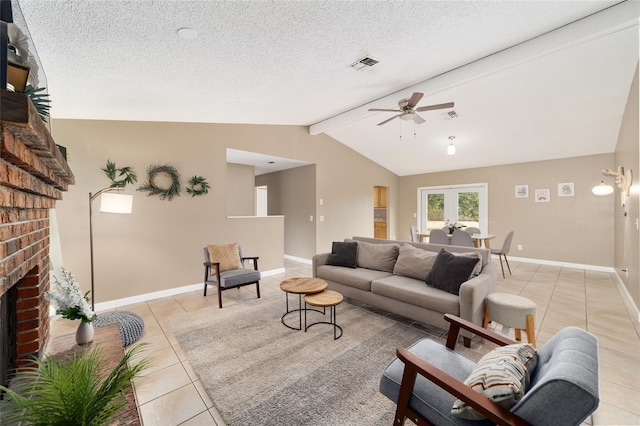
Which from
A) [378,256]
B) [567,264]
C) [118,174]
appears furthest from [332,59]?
[567,264]

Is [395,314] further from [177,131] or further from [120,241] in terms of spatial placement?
[177,131]

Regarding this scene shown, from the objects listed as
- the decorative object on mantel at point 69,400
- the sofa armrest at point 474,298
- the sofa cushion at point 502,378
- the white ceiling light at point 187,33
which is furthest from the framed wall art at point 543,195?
the decorative object on mantel at point 69,400

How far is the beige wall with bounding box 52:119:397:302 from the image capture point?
345 centimetres

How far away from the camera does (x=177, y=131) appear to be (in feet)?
13.5

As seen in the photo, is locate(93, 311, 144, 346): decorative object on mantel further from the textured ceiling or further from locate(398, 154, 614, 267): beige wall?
locate(398, 154, 614, 267): beige wall

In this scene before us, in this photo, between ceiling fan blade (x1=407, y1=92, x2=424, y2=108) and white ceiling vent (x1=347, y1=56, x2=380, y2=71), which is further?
ceiling fan blade (x1=407, y1=92, x2=424, y2=108)

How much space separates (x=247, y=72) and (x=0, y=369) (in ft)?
9.10

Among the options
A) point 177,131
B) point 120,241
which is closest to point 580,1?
point 177,131

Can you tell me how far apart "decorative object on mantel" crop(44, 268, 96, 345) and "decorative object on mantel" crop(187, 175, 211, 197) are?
2416 mm

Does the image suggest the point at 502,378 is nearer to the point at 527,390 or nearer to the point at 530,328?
the point at 527,390

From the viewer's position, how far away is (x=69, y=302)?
76.5 inches

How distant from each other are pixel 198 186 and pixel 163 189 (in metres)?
0.51

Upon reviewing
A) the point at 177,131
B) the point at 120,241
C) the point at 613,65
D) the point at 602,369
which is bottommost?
the point at 602,369

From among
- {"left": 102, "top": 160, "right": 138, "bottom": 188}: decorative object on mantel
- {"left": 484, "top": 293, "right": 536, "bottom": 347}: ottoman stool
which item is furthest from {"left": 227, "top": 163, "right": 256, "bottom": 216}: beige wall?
{"left": 484, "top": 293, "right": 536, "bottom": 347}: ottoman stool
